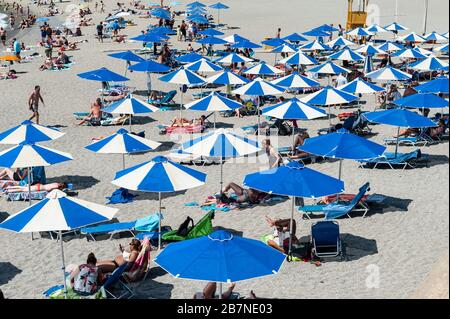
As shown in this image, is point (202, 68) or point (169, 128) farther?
point (202, 68)

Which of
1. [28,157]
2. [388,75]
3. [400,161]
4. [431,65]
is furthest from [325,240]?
[431,65]

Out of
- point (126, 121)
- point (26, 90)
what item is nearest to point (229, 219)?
point (126, 121)

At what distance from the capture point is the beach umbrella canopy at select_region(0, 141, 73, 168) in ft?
38.7

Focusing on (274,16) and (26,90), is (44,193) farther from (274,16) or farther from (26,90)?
(274,16)

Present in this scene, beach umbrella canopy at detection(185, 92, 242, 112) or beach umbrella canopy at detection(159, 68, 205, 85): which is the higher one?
beach umbrella canopy at detection(185, 92, 242, 112)

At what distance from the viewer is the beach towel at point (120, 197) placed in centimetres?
1335

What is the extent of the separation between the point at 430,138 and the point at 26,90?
56.0 feet

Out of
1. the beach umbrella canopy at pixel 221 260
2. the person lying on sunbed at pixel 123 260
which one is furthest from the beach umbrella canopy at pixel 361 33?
the beach umbrella canopy at pixel 221 260

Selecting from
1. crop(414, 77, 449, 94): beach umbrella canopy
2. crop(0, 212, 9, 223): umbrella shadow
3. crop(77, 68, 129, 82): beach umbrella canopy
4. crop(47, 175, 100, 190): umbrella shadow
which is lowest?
crop(47, 175, 100, 190): umbrella shadow

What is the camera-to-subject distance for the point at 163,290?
939 centimetres

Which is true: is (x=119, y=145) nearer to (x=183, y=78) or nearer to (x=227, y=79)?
(x=183, y=78)

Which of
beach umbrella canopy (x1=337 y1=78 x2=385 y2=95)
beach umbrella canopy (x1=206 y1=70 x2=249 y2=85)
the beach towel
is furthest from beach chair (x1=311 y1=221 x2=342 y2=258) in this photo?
beach umbrella canopy (x1=206 y1=70 x2=249 y2=85)

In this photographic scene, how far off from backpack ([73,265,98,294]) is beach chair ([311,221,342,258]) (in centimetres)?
367

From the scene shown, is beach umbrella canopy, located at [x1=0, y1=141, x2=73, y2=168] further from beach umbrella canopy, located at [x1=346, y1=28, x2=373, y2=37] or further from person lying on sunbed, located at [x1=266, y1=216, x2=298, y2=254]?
beach umbrella canopy, located at [x1=346, y1=28, x2=373, y2=37]
